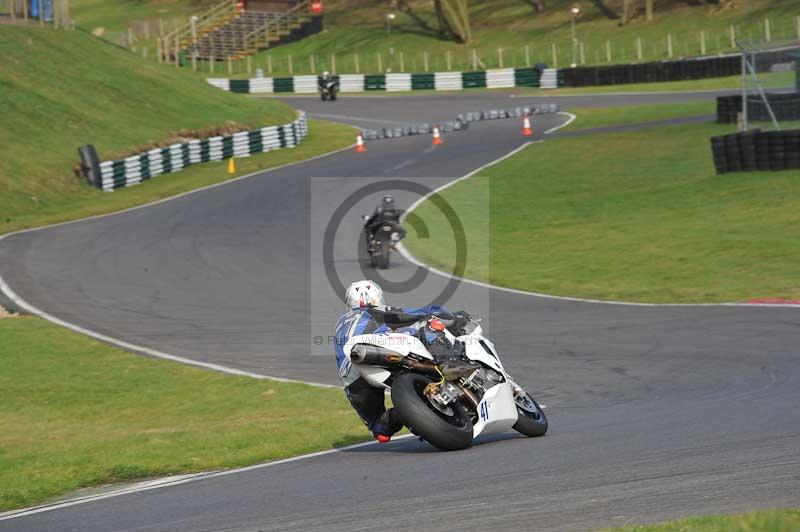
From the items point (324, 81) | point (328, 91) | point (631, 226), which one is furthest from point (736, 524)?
point (324, 81)

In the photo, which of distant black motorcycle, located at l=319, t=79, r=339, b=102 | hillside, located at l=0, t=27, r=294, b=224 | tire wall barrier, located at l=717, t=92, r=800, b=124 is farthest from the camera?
distant black motorcycle, located at l=319, t=79, r=339, b=102

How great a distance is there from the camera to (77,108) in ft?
140

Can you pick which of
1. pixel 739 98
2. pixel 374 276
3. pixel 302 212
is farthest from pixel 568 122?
pixel 374 276

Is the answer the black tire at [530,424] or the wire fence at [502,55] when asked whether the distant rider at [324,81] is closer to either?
the wire fence at [502,55]

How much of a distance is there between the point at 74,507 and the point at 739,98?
3365 centimetres

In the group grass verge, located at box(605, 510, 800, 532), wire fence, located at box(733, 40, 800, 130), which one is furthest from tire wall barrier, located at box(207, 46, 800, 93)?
grass verge, located at box(605, 510, 800, 532)

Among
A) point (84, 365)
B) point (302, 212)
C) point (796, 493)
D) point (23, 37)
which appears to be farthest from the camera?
point (23, 37)

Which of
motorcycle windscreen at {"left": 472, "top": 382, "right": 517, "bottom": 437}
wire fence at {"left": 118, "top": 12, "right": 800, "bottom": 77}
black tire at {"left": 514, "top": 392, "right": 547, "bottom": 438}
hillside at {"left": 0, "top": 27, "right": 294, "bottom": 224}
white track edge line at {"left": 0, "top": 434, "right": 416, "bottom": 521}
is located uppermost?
wire fence at {"left": 118, "top": 12, "right": 800, "bottom": 77}

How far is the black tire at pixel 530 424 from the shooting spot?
9961mm

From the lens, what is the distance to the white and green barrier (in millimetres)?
66625

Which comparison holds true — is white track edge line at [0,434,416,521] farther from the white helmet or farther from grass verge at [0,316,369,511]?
the white helmet

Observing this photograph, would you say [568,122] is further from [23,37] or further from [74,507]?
[74,507]

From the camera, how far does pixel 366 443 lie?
1119 centimetres

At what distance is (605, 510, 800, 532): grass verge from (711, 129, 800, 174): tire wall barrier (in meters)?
23.3
